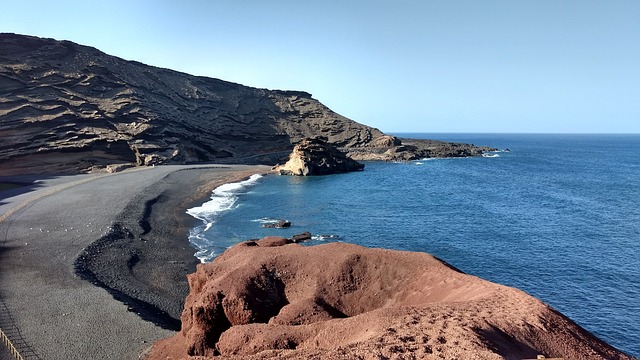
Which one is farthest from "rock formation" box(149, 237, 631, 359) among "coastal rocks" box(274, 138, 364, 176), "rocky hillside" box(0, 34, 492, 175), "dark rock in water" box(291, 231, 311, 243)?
"rocky hillside" box(0, 34, 492, 175)

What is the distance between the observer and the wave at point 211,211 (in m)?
39.5

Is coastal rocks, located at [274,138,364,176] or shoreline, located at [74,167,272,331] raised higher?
coastal rocks, located at [274,138,364,176]

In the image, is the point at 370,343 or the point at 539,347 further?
the point at 539,347

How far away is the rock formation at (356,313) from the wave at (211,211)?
56.8 feet

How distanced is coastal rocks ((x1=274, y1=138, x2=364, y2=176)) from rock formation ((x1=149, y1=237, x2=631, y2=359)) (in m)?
68.2

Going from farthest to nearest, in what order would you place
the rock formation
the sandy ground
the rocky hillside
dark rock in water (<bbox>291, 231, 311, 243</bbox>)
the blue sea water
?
the rocky hillside
dark rock in water (<bbox>291, 231, 311, 243</bbox>)
the blue sea water
the sandy ground
the rock formation

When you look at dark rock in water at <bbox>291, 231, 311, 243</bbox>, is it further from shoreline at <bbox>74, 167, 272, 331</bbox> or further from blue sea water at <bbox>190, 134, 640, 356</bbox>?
shoreline at <bbox>74, 167, 272, 331</bbox>

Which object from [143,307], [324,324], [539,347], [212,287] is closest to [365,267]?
[324,324]

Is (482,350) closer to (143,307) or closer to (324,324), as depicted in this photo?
(324,324)

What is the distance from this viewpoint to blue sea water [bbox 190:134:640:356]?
101 ft

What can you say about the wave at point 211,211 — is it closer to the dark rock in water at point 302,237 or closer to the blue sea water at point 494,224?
the blue sea water at point 494,224

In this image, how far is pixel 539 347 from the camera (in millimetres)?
12398

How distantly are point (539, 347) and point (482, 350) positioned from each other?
304cm

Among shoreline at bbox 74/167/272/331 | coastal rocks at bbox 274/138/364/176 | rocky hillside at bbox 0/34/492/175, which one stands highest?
rocky hillside at bbox 0/34/492/175
